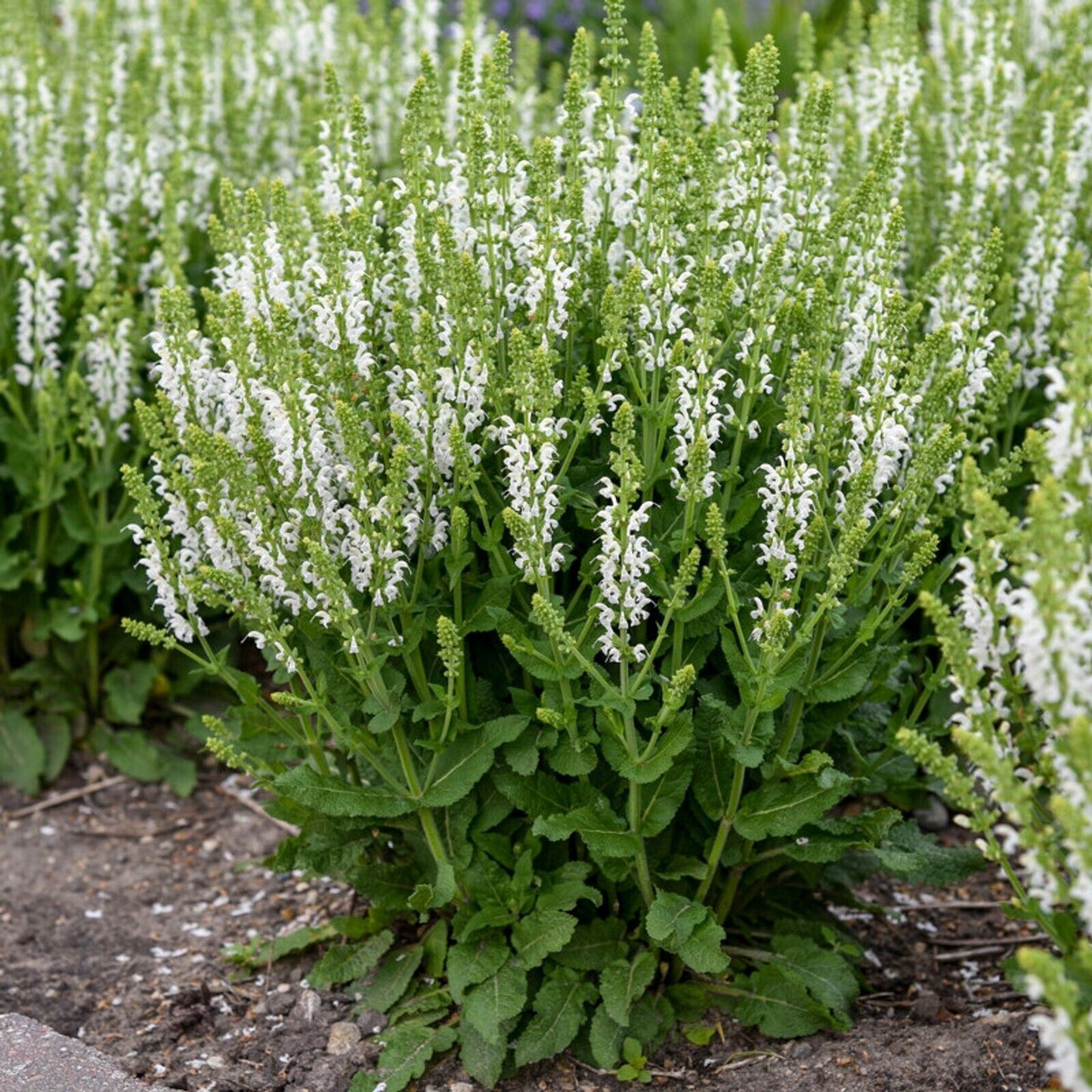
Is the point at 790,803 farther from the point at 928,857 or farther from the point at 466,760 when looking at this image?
the point at 466,760

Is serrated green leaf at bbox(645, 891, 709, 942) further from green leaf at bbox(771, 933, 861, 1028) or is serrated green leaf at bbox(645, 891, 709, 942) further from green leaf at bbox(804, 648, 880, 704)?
green leaf at bbox(804, 648, 880, 704)

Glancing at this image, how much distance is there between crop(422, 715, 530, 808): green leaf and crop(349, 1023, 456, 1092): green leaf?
1.82ft

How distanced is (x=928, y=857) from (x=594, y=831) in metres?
0.85

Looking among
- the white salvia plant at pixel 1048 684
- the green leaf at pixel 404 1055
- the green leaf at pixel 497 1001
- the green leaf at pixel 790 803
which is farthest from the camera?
the green leaf at pixel 404 1055

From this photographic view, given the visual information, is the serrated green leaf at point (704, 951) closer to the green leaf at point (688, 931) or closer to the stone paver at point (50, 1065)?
the green leaf at point (688, 931)

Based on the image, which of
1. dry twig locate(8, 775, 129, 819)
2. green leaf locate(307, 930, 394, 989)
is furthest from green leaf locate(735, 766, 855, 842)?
dry twig locate(8, 775, 129, 819)

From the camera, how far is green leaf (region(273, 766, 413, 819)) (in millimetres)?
3324

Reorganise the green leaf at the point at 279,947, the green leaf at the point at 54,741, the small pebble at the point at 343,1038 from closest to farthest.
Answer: the small pebble at the point at 343,1038 → the green leaf at the point at 279,947 → the green leaf at the point at 54,741

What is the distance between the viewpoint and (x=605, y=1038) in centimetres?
340

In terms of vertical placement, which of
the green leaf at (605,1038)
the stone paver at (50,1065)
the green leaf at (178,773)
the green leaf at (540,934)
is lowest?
the green leaf at (178,773)

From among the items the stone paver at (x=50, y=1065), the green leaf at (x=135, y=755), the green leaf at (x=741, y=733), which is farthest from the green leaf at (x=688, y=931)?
the green leaf at (x=135, y=755)

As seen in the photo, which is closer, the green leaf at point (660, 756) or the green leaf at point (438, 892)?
the green leaf at point (660, 756)

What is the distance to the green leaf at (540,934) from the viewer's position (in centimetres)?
336

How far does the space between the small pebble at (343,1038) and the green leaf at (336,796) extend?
0.63 metres
